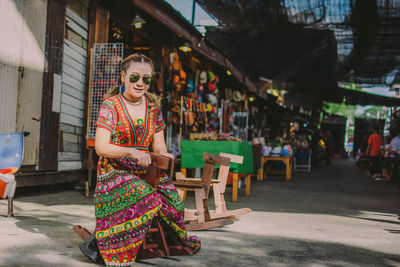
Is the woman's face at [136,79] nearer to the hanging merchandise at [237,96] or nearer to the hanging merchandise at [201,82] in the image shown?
the hanging merchandise at [201,82]

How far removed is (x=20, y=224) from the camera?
455 centimetres

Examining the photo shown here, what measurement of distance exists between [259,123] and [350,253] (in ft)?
60.4

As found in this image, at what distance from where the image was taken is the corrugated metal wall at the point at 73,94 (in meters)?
7.82

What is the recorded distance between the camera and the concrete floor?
3453mm

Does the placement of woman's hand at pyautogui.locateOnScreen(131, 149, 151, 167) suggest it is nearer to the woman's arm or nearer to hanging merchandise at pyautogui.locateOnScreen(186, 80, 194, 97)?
the woman's arm

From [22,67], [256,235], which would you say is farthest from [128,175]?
[22,67]

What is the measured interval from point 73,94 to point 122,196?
18.1 feet

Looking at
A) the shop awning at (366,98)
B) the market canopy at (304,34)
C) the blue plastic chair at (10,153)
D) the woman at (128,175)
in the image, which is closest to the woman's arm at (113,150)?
the woman at (128,175)

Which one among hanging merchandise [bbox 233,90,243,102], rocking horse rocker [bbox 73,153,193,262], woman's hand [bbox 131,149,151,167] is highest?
hanging merchandise [bbox 233,90,243,102]

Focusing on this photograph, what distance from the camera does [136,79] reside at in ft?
10.9

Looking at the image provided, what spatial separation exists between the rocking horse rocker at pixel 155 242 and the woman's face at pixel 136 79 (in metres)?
0.53

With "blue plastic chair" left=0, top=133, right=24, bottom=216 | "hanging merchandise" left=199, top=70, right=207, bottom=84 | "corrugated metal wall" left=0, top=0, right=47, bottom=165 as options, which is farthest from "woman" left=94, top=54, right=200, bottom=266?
"hanging merchandise" left=199, top=70, right=207, bottom=84

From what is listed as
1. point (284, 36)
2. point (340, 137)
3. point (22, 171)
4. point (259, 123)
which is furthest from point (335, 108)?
point (22, 171)

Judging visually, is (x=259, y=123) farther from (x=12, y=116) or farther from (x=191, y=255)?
(x=191, y=255)
